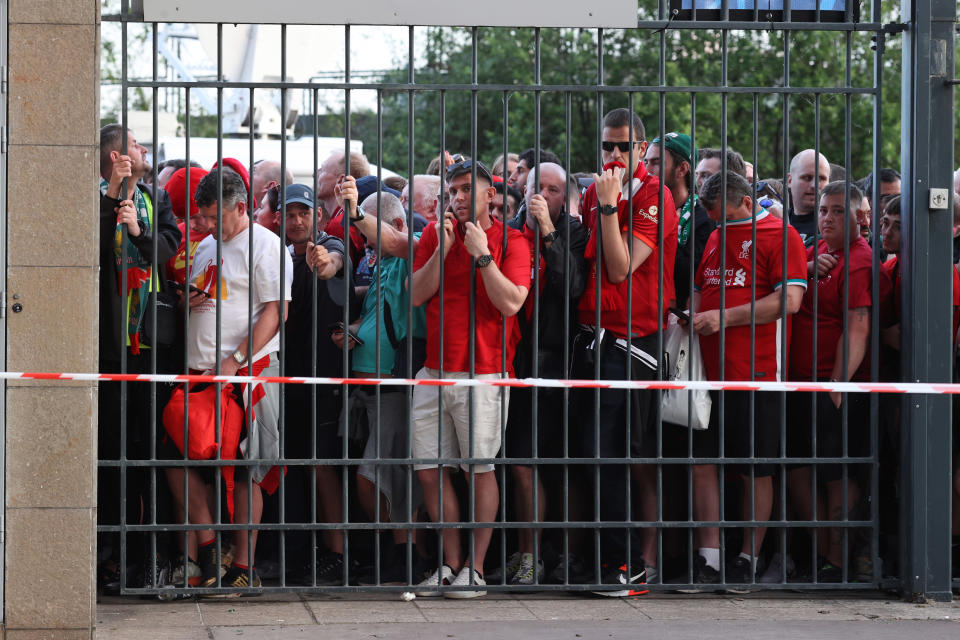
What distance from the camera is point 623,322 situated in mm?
6043

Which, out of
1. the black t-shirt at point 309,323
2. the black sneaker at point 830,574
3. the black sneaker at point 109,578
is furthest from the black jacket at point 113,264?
the black sneaker at point 830,574

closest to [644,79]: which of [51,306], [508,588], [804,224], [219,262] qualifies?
[804,224]

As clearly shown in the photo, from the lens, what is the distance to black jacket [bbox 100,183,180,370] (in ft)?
18.7

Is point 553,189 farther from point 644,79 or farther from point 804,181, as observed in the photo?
point 644,79

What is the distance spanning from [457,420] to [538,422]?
433 millimetres

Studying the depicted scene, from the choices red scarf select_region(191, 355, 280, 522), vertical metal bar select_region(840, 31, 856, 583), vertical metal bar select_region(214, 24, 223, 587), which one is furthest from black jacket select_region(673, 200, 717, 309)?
vertical metal bar select_region(214, 24, 223, 587)

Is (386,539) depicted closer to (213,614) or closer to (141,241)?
(213,614)

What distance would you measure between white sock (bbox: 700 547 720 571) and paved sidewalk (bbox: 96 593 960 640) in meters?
0.16

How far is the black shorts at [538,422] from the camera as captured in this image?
614 centimetres

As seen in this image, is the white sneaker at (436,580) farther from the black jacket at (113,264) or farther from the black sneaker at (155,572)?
the black jacket at (113,264)

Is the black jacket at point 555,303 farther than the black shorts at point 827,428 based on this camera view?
No

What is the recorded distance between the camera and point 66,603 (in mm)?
4895

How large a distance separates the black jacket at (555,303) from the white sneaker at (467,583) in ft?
3.10

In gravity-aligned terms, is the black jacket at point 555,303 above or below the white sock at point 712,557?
above
